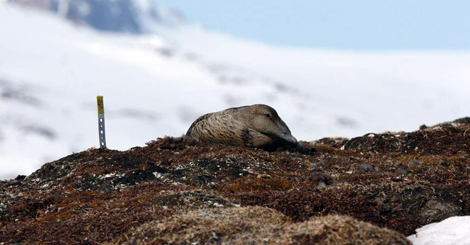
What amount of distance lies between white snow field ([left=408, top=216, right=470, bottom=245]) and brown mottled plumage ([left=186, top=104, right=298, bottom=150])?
27.2 ft

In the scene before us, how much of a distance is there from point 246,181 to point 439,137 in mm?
9329

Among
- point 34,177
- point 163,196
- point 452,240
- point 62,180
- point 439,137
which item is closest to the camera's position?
point 452,240

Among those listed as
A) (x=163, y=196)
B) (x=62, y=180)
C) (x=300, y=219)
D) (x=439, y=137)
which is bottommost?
(x=300, y=219)

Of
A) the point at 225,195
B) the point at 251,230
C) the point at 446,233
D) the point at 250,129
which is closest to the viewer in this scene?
the point at 251,230

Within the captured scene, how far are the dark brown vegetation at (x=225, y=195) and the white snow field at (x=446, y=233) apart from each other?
0.78 feet

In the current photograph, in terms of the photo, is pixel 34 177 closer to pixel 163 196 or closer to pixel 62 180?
pixel 62 180

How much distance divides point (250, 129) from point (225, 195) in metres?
7.03

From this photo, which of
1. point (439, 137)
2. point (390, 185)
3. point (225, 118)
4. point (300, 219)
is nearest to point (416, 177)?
point (390, 185)

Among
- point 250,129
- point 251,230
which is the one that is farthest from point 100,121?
point 251,230

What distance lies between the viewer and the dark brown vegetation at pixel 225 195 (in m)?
8.59

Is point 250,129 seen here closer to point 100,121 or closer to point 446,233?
point 100,121

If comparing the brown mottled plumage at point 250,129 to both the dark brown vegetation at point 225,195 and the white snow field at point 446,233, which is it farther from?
the white snow field at point 446,233

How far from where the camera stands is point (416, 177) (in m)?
13.5

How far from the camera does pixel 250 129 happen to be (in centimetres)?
1845
